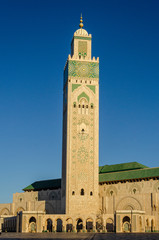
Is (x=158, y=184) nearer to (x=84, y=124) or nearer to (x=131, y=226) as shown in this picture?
(x=131, y=226)

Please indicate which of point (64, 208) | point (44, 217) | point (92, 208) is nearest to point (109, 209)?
point (92, 208)

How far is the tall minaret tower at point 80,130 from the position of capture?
52062mm

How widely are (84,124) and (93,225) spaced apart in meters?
14.2

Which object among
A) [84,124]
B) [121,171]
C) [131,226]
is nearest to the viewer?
[131,226]

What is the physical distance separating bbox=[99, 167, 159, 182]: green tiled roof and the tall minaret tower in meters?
4.69

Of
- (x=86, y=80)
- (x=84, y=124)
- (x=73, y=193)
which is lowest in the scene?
(x=73, y=193)

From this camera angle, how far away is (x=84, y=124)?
54.8 metres

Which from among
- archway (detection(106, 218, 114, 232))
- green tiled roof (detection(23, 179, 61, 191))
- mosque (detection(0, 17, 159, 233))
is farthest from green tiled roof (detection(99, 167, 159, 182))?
archway (detection(106, 218, 114, 232))

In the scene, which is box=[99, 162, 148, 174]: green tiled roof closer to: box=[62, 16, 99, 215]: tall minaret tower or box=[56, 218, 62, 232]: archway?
box=[62, 16, 99, 215]: tall minaret tower

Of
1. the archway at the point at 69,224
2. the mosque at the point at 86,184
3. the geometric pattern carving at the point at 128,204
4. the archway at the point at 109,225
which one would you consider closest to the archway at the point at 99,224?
the mosque at the point at 86,184

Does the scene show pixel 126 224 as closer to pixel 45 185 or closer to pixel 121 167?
pixel 121 167

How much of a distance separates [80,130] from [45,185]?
15.0 metres

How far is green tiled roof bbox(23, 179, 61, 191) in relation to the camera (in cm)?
6268

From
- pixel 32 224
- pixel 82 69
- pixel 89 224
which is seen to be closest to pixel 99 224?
pixel 89 224
